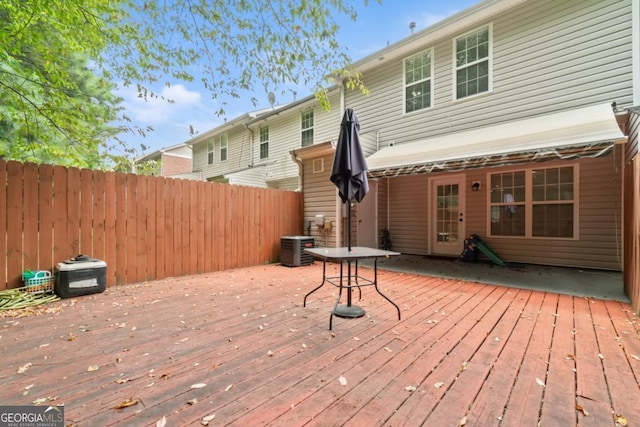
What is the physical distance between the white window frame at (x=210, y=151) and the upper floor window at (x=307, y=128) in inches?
239

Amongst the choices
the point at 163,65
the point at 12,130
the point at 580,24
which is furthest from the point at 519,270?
the point at 12,130

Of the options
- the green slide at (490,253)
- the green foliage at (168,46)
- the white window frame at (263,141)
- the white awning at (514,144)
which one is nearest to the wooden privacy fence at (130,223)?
the green foliage at (168,46)

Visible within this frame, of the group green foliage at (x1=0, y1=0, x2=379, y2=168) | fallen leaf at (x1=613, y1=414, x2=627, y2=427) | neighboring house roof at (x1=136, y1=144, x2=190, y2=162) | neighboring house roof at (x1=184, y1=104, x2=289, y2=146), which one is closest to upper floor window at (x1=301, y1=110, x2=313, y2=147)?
neighboring house roof at (x1=184, y1=104, x2=289, y2=146)

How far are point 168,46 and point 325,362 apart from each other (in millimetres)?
5582

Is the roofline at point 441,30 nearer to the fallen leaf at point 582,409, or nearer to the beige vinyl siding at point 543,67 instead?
the beige vinyl siding at point 543,67

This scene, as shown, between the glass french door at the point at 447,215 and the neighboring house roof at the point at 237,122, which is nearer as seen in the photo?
the glass french door at the point at 447,215

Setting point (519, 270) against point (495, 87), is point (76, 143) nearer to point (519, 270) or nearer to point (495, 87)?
point (495, 87)

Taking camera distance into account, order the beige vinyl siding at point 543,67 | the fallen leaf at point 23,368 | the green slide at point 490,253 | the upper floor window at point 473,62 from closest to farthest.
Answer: the fallen leaf at point 23,368
the beige vinyl siding at point 543,67
the upper floor window at point 473,62
the green slide at point 490,253

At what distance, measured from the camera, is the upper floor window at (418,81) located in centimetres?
721

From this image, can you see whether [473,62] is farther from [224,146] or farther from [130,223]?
[224,146]

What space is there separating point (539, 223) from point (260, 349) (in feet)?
22.2

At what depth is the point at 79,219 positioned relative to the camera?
4.40 m

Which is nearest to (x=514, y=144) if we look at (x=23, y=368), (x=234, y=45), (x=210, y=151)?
(x=234, y=45)

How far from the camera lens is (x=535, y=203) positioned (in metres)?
6.39
